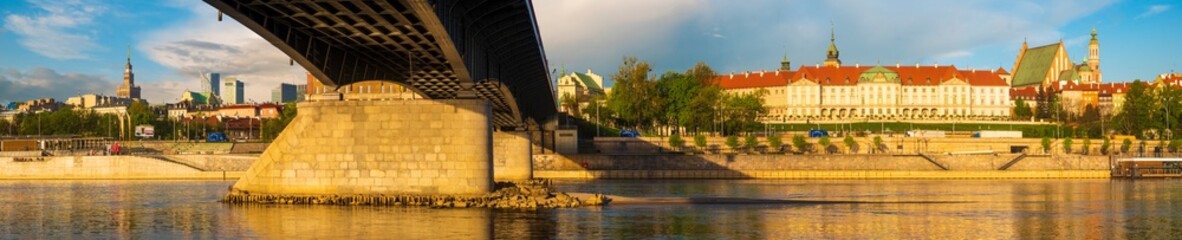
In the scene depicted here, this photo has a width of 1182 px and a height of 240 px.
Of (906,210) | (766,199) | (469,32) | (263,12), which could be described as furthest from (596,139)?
(263,12)

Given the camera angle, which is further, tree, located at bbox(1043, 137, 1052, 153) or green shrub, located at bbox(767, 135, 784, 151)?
tree, located at bbox(1043, 137, 1052, 153)

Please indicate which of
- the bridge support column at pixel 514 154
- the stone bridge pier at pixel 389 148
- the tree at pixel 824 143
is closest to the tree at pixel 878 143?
the tree at pixel 824 143

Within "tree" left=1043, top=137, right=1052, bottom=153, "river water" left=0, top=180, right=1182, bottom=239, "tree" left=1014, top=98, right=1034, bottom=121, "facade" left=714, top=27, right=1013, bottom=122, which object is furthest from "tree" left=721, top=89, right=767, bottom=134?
"tree" left=1014, top=98, right=1034, bottom=121

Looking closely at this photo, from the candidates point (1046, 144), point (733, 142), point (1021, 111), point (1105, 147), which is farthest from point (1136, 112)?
point (1021, 111)

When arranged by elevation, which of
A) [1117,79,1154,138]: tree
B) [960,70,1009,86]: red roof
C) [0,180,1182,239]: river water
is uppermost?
A: [960,70,1009,86]: red roof

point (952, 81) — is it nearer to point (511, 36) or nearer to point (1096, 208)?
point (1096, 208)

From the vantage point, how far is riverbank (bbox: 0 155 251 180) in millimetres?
87375

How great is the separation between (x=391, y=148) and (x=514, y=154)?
28537mm

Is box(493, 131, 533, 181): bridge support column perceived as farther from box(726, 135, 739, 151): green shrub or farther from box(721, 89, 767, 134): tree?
box(721, 89, 767, 134): tree

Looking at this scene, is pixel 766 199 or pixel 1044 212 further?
pixel 766 199

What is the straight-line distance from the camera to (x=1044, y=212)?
50031mm

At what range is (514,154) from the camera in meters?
76.6

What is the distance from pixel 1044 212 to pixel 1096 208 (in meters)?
3.84

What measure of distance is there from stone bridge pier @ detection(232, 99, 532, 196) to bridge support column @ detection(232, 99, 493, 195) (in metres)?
0.04
